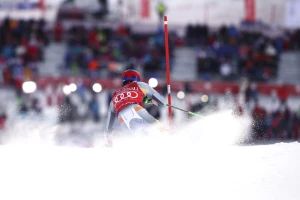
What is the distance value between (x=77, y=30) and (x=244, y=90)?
6531 mm

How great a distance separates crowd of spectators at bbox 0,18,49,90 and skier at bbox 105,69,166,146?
8771 mm

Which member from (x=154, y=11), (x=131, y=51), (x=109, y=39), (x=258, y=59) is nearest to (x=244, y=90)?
(x=258, y=59)

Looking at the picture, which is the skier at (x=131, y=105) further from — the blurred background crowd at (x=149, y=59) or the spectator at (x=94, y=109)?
the blurred background crowd at (x=149, y=59)

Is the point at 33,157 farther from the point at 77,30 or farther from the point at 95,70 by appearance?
the point at 77,30

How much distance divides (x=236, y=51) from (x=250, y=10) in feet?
13.8

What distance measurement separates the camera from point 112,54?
17797 millimetres

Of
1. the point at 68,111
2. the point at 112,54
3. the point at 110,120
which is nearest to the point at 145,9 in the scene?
the point at 112,54

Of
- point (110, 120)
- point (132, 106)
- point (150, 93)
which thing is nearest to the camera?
point (132, 106)

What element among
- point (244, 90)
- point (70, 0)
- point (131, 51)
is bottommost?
point (244, 90)

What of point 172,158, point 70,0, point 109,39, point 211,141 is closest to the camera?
point 172,158

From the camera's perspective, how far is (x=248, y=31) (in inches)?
768

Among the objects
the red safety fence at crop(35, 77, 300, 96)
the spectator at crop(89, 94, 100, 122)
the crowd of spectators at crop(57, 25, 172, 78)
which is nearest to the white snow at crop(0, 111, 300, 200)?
the spectator at crop(89, 94, 100, 122)

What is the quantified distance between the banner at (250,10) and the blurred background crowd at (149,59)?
1.17 meters

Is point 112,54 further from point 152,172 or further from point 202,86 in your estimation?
point 152,172
